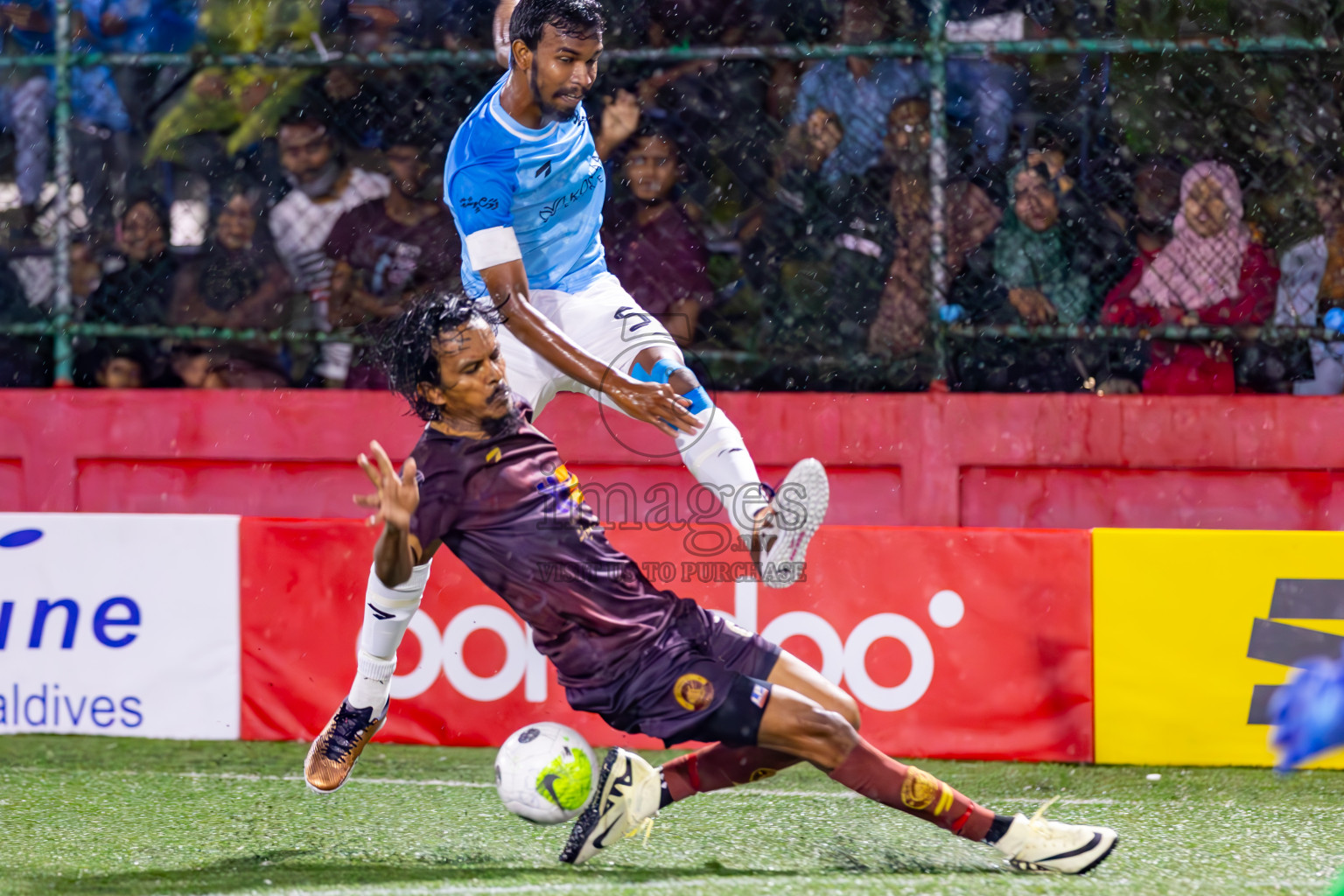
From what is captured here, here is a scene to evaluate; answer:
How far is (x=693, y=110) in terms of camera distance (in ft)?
19.5

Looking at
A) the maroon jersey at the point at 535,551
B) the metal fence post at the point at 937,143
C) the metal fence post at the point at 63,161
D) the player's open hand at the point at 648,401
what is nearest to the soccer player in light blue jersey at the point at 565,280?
the player's open hand at the point at 648,401

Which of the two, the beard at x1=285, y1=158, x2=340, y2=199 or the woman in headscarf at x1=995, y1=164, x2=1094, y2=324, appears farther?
the beard at x1=285, y1=158, x2=340, y2=199

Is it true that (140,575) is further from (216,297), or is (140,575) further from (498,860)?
(498,860)

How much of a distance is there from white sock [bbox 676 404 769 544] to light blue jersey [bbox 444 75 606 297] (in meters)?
0.62

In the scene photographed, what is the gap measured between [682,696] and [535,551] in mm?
496

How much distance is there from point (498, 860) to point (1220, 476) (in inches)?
141

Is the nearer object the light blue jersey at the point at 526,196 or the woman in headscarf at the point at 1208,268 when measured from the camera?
the light blue jersey at the point at 526,196

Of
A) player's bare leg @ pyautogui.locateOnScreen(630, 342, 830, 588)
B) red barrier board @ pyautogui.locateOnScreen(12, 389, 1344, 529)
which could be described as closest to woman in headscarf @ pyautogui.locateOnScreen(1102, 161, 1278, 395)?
red barrier board @ pyautogui.locateOnScreen(12, 389, 1344, 529)

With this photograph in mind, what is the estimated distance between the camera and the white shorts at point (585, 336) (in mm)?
4305

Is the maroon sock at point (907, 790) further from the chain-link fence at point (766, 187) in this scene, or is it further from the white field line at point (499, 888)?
the chain-link fence at point (766, 187)

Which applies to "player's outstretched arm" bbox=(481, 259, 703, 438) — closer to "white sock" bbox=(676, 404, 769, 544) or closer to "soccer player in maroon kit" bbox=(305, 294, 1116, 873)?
"white sock" bbox=(676, 404, 769, 544)

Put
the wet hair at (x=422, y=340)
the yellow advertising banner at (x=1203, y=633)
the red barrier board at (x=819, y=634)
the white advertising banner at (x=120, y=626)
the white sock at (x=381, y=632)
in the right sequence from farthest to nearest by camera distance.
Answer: the white advertising banner at (x=120, y=626), the red barrier board at (x=819, y=634), the yellow advertising banner at (x=1203, y=633), the white sock at (x=381, y=632), the wet hair at (x=422, y=340)

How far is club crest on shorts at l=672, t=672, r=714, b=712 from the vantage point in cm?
341

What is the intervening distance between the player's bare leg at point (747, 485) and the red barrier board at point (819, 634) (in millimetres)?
938
